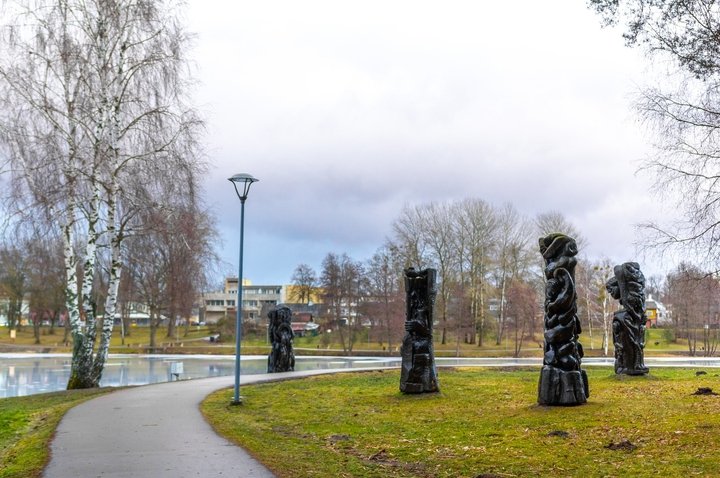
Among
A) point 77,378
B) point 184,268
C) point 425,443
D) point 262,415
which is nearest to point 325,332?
point 184,268

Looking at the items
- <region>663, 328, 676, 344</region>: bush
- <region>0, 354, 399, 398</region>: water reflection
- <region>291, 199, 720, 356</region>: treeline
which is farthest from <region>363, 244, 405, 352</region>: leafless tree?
<region>663, 328, 676, 344</region>: bush

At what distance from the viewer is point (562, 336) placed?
1236cm

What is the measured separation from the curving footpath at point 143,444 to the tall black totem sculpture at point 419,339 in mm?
4911

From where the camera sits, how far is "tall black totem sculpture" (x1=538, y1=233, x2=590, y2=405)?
12.2 metres

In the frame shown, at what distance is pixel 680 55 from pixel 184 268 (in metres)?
21.5

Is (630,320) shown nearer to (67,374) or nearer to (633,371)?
(633,371)

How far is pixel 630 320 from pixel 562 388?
701 centimetres

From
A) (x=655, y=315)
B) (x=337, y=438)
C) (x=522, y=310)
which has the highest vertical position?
(x=522, y=310)

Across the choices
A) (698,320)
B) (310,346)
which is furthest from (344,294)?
(698,320)

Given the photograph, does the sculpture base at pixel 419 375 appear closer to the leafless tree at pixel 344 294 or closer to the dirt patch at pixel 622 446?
the dirt patch at pixel 622 446

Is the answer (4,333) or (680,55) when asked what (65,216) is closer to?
(680,55)

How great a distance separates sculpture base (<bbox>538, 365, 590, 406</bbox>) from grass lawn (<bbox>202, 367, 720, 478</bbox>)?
232 mm

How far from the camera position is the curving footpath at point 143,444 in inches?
313

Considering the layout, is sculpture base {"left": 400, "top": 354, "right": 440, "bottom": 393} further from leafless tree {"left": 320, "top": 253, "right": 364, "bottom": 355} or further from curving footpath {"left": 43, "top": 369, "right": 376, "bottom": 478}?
leafless tree {"left": 320, "top": 253, "right": 364, "bottom": 355}
